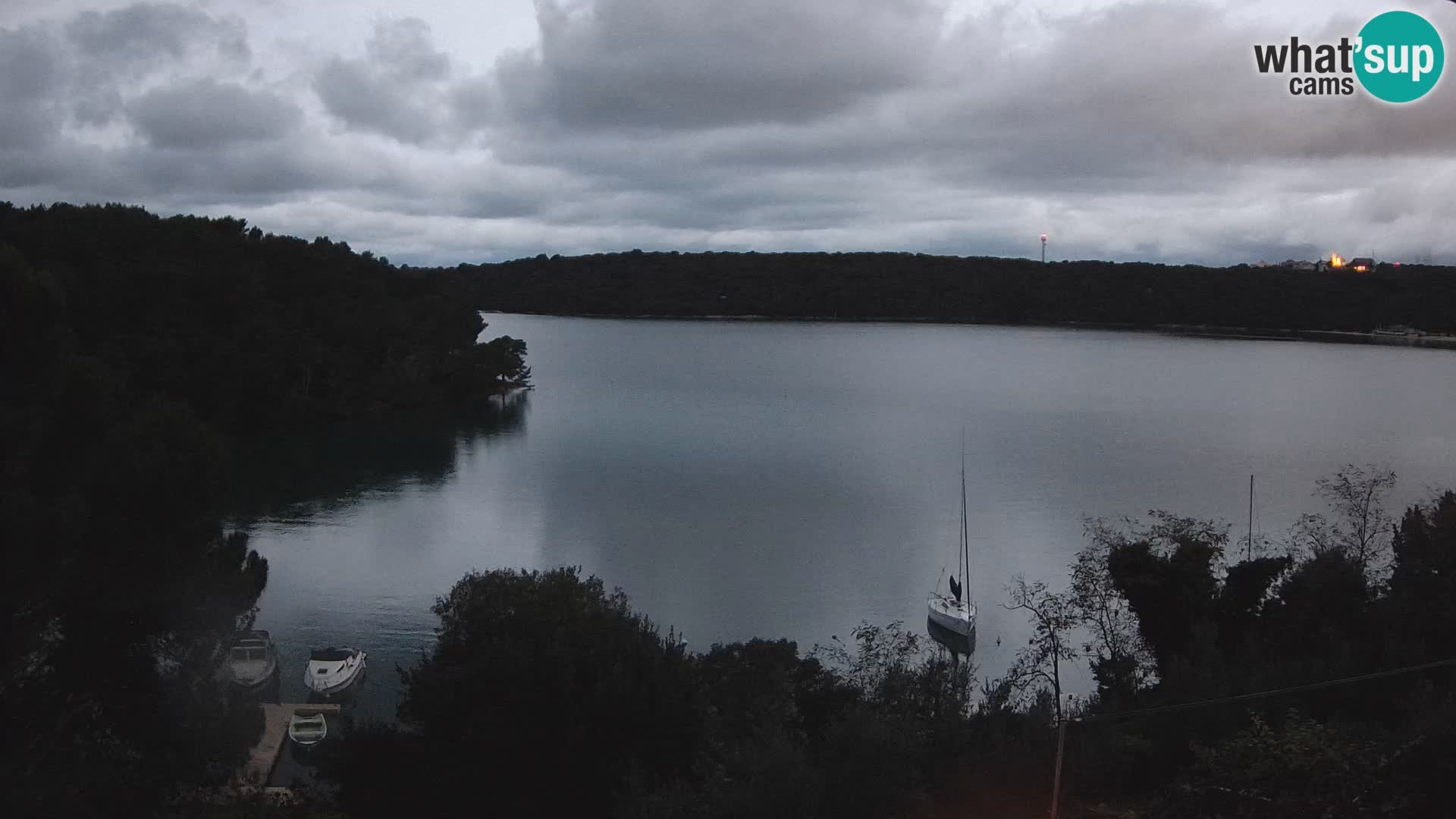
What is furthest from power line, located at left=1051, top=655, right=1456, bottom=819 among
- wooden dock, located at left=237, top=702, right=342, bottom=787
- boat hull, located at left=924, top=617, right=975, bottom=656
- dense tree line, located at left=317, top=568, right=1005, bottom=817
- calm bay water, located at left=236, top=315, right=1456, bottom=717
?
calm bay water, located at left=236, top=315, right=1456, bottom=717

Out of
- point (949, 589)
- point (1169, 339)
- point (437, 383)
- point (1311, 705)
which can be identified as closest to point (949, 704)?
point (1311, 705)

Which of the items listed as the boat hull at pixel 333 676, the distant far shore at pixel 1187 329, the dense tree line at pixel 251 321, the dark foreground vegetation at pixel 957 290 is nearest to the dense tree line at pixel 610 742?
the boat hull at pixel 333 676

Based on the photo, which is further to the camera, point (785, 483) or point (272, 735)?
point (785, 483)

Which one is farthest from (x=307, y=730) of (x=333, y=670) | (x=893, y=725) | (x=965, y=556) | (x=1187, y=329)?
(x=1187, y=329)

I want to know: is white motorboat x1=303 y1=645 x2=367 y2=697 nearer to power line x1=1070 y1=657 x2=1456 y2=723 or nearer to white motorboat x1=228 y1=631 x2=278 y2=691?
white motorboat x1=228 y1=631 x2=278 y2=691

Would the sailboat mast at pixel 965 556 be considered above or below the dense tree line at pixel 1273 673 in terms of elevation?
below

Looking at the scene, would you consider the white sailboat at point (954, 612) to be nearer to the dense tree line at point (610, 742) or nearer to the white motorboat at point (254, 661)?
the dense tree line at point (610, 742)

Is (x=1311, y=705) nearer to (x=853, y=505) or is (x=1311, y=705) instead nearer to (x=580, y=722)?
(x=580, y=722)

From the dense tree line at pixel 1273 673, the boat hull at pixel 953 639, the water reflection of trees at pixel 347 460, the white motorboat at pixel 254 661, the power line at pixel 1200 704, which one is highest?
the power line at pixel 1200 704

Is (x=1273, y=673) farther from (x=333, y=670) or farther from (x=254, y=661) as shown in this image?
(x=254, y=661)
